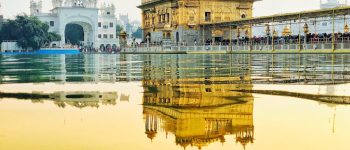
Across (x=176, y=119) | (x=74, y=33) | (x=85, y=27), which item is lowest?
(x=176, y=119)

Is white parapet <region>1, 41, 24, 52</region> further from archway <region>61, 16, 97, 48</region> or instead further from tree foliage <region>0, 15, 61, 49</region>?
archway <region>61, 16, 97, 48</region>

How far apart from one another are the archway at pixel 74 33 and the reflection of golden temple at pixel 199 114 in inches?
3884

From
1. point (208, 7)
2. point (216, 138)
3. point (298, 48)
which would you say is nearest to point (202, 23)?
point (208, 7)

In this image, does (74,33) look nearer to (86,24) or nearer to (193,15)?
(86,24)

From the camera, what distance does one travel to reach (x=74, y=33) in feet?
350

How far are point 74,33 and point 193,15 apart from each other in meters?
52.5

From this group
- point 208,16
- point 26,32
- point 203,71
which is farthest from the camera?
point 26,32

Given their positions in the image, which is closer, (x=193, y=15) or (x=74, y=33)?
(x=193, y=15)

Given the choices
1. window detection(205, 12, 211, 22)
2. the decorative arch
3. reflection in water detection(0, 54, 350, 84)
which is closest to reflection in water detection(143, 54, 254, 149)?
reflection in water detection(0, 54, 350, 84)

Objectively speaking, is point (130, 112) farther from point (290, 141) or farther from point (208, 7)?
point (208, 7)

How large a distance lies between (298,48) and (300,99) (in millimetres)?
27923

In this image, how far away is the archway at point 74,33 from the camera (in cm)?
10594

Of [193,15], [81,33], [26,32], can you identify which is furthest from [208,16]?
[81,33]

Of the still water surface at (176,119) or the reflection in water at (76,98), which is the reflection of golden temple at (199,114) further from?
the reflection in water at (76,98)
